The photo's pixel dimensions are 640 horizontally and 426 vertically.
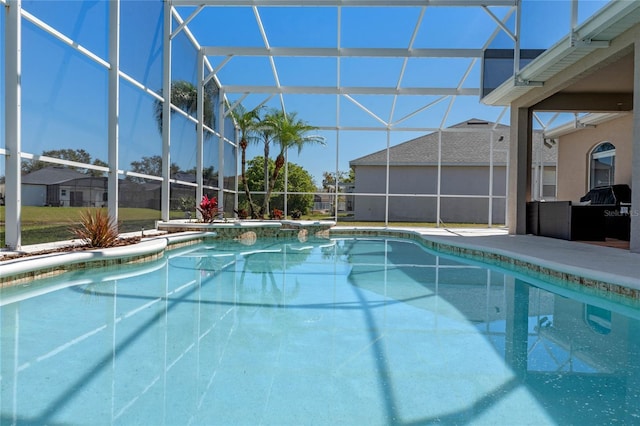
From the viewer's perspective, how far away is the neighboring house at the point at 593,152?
38.0 ft

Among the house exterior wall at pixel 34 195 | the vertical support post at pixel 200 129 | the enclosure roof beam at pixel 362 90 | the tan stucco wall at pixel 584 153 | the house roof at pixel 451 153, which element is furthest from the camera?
the house roof at pixel 451 153

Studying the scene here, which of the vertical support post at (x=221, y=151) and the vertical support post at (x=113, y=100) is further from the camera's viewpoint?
the vertical support post at (x=221, y=151)

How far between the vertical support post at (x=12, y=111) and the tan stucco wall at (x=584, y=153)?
1353 centimetres

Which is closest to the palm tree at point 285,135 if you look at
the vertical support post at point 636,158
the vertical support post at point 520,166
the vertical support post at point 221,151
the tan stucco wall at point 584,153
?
the vertical support post at point 221,151

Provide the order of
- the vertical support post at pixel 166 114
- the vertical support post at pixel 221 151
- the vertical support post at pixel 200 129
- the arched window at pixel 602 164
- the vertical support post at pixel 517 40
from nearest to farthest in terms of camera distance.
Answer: the vertical support post at pixel 517 40, the vertical support post at pixel 166 114, the vertical support post at pixel 200 129, the arched window at pixel 602 164, the vertical support post at pixel 221 151

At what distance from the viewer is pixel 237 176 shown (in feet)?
50.8

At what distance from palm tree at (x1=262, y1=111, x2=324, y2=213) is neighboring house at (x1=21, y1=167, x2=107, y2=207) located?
7.06 meters

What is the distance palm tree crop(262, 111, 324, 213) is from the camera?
1412 centimetres

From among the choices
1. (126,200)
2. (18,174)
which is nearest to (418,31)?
(126,200)

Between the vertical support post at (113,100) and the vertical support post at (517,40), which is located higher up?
the vertical support post at (517,40)

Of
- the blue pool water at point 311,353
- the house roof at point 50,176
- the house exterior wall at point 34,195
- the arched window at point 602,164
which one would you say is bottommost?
the blue pool water at point 311,353

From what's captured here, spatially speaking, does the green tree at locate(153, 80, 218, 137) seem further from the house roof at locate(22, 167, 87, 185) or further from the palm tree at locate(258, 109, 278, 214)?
the house roof at locate(22, 167, 87, 185)

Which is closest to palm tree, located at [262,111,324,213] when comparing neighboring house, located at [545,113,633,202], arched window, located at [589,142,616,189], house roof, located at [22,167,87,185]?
house roof, located at [22,167,87,185]

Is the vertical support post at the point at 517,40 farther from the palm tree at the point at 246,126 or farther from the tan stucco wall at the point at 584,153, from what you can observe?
the palm tree at the point at 246,126
